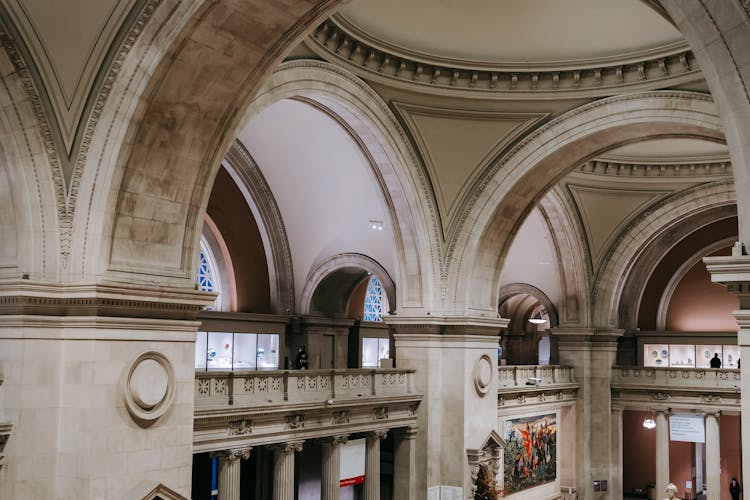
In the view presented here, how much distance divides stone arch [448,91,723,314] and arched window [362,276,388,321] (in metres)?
6.96

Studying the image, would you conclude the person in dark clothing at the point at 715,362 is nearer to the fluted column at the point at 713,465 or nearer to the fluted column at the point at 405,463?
the fluted column at the point at 713,465

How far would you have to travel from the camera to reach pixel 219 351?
1870 centimetres

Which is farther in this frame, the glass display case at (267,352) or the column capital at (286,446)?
the glass display case at (267,352)

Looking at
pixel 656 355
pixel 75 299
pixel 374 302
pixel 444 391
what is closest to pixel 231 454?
pixel 75 299

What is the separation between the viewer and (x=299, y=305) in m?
21.1

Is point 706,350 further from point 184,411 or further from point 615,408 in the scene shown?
point 184,411

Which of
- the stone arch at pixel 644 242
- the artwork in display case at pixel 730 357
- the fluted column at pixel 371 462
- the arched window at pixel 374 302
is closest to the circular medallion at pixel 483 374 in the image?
the fluted column at pixel 371 462

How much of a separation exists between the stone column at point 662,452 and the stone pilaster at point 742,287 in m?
18.3

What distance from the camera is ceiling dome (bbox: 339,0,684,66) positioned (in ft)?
43.0

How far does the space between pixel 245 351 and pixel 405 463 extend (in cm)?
483

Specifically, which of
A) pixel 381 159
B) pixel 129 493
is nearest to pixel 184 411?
pixel 129 493

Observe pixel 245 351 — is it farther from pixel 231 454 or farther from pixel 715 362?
pixel 715 362

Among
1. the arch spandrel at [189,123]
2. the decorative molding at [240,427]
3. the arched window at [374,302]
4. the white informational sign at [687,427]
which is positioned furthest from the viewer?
the arched window at [374,302]

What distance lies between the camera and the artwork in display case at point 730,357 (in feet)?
78.8
